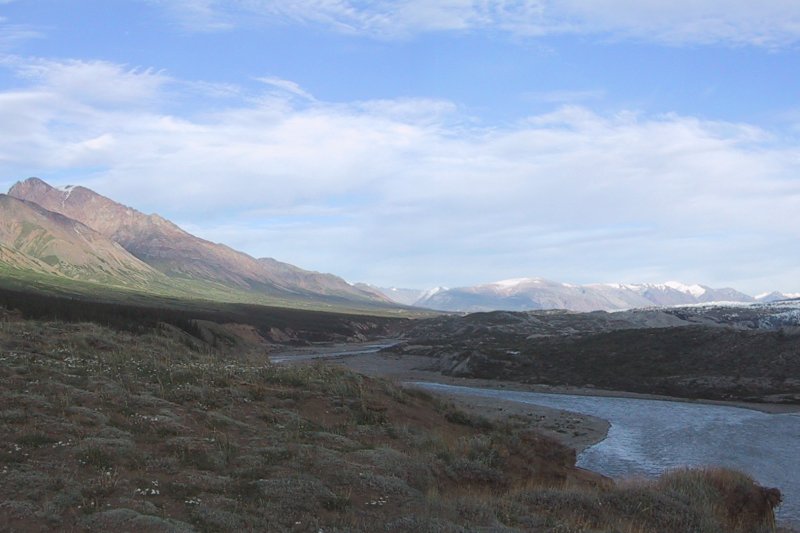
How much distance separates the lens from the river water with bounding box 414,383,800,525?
24.7m

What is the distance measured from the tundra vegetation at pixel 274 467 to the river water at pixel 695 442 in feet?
20.6

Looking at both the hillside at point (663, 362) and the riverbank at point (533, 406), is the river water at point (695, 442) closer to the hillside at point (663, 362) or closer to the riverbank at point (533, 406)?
the riverbank at point (533, 406)

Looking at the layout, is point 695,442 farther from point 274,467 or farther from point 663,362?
point 663,362

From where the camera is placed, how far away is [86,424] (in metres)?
14.3

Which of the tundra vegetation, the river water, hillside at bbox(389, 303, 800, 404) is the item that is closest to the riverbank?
the river water

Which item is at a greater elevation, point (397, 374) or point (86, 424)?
point (86, 424)

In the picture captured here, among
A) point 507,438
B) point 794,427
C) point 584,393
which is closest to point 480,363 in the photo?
point 584,393

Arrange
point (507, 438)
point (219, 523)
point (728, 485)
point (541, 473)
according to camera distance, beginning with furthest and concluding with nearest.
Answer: point (507, 438) < point (541, 473) < point (728, 485) < point (219, 523)

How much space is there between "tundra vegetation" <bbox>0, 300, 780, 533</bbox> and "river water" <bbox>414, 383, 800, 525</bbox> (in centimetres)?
627

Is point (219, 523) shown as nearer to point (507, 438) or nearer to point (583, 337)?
point (507, 438)

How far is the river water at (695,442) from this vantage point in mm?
24681

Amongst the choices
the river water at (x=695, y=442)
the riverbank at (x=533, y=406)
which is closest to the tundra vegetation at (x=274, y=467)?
the river water at (x=695, y=442)

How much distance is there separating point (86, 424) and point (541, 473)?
12.5 metres

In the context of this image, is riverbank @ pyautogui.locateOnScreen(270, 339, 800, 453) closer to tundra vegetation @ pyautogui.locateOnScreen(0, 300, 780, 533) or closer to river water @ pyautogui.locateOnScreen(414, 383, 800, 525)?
river water @ pyautogui.locateOnScreen(414, 383, 800, 525)
